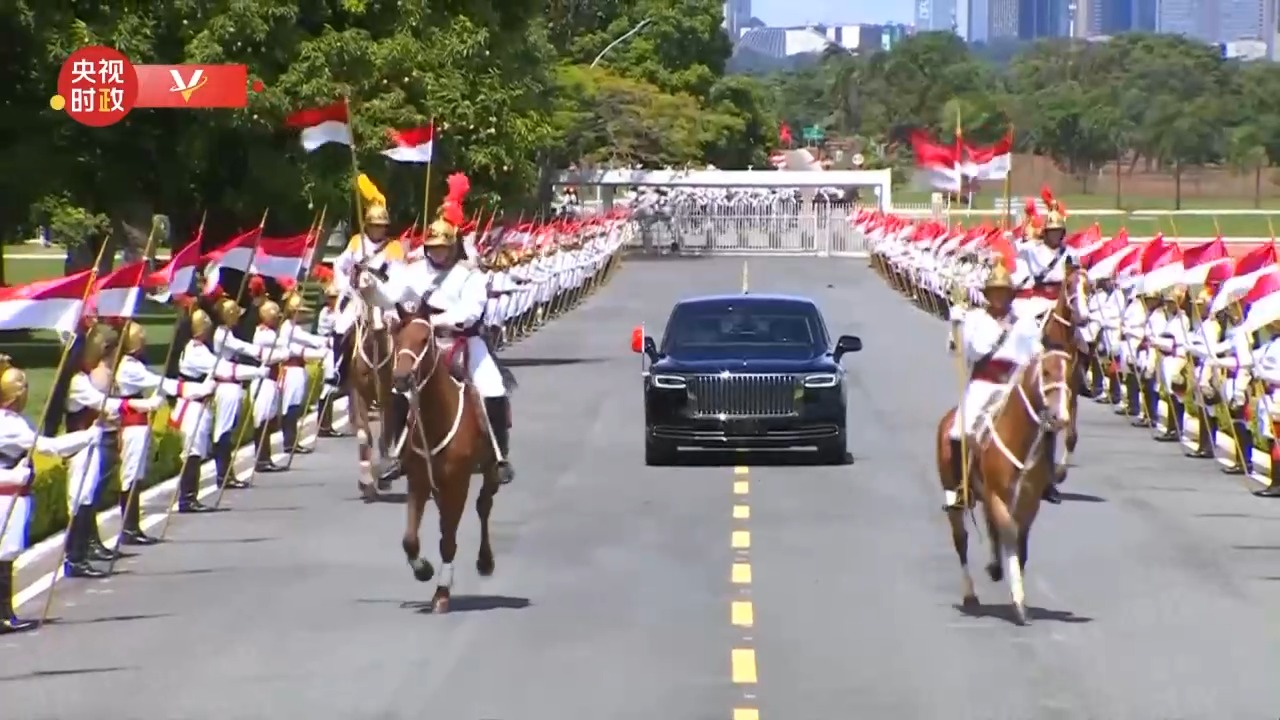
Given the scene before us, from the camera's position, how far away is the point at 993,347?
1550 cm

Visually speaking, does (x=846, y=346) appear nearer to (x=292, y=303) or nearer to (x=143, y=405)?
(x=292, y=303)

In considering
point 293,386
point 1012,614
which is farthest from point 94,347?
point 293,386

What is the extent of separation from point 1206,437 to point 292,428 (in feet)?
31.5

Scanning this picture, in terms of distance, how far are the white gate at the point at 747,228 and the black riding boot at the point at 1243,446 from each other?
229 feet

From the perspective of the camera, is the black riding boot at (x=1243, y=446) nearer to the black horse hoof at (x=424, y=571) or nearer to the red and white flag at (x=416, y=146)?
the red and white flag at (x=416, y=146)

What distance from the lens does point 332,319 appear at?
1041 inches

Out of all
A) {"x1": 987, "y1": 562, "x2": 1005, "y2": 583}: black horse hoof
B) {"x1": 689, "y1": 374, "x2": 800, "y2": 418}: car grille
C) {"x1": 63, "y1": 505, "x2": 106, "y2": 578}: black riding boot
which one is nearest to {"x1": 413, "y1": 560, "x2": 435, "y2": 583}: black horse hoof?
{"x1": 63, "y1": 505, "x2": 106, "y2": 578}: black riding boot

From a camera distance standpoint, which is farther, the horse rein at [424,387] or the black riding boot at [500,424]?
the black riding boot at [500,424]

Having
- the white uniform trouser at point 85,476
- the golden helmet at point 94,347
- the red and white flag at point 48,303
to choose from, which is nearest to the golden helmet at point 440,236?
the red and white flag at point 48,303

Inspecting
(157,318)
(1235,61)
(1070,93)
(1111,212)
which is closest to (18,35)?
(157,318)

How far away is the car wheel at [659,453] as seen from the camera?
24.4 meters

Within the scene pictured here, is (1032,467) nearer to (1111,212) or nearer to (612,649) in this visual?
(612,649)

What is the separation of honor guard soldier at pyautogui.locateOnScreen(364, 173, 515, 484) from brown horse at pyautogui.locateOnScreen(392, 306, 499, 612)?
15 cm

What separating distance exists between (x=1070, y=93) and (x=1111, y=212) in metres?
43.3
